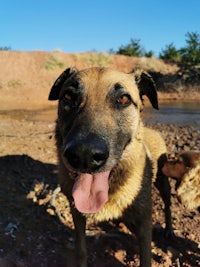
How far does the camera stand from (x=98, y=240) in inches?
190

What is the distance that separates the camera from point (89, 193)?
11.5ft

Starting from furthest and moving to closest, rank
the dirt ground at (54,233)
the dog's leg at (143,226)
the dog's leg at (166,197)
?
the dog's leg at (166,197)
the dirt ground at (54,233)
the dog's leg at (143,226)

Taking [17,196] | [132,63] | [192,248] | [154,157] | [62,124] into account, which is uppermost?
[132,63]

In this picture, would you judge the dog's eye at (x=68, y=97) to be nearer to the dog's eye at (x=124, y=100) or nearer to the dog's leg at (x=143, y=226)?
the dog's eye at (x=124, y=100)

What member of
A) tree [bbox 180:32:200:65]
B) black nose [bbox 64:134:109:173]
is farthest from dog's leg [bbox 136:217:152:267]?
tree [bbox 180:32:200:65]

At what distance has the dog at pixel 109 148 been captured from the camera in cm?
340

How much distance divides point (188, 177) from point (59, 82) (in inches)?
69.2

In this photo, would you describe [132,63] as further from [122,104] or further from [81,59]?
[122,104]

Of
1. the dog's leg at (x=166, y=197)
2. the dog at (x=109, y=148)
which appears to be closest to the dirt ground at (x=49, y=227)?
the dog's leg at (x=166, y=197)

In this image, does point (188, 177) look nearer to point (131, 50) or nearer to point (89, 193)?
point (89, 193)

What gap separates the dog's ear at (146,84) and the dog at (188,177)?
0.76 metres

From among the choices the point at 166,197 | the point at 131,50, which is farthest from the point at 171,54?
the point at 166,197

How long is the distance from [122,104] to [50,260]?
6.08 feet

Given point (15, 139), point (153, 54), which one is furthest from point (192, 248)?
point (153, 54)
